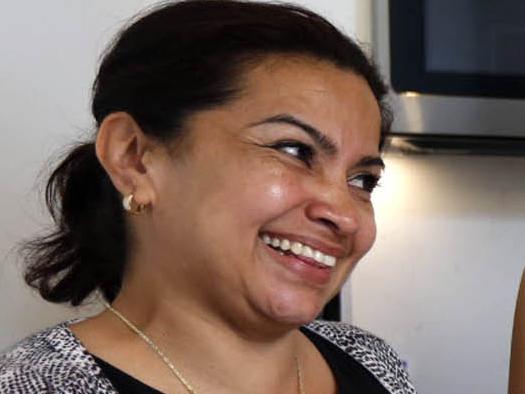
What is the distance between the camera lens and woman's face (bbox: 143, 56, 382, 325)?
2.15 feet

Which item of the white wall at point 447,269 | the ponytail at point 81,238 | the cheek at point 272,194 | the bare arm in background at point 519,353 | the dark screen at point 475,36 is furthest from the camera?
the white wall at point 447,269

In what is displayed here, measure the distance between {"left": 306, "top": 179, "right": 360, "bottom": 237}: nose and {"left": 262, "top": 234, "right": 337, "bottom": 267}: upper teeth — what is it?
24 mm

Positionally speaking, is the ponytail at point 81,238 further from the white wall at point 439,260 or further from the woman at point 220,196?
the white wall at point 439,260

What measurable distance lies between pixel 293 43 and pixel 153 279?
0.82 feet

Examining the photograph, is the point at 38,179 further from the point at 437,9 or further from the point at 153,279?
the point at 437,9

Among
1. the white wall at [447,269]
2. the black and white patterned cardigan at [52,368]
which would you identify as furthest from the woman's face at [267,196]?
the white wall at [447,269]

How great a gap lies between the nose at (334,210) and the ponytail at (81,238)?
0.69ft

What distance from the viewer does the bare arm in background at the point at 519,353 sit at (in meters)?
0.90

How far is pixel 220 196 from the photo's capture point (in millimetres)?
655

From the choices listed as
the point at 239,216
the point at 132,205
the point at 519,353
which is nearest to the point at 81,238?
the point at 132,205

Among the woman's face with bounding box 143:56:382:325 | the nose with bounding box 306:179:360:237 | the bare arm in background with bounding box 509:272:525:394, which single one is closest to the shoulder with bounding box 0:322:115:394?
the woman's face with bounding box 143:56:382:325

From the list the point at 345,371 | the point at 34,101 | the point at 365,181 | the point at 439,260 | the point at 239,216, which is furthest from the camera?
the point at 439,260

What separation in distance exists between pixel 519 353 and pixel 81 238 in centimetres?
50

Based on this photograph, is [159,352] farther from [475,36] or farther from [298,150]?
[475,36]
